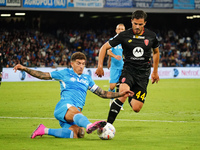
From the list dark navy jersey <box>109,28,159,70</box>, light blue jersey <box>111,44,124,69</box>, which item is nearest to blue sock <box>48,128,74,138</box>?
dark navy jersey <box>109,28,159,70</box>

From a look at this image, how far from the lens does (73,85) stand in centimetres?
696

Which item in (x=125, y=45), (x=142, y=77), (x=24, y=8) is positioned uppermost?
(x=24, y=8)

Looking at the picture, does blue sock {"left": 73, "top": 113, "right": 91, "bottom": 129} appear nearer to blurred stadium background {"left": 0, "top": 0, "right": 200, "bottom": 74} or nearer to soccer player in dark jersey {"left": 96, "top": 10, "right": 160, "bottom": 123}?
soccer player in dark jersey {"left": 96, "top": 10, "right": 160, "bottom": 123}

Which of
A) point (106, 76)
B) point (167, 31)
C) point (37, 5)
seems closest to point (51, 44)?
point (37, 5)

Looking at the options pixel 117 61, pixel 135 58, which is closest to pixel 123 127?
pixel 135 58

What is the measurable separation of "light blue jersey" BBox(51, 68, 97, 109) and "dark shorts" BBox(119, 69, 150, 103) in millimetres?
944

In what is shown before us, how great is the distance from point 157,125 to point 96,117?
6.20 feet

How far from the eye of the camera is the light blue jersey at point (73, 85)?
22.7ft

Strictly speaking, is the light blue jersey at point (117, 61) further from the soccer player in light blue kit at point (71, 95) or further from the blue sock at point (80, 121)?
the blue sock at point (80, 121)

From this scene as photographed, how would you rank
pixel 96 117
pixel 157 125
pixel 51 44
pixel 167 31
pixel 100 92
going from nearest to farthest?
pixel 100 92
pixel 157 125
pixel 96 117
pixel 51 44
pixel 167 31

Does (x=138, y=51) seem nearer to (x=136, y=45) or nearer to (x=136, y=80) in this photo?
(x=136, y=45)

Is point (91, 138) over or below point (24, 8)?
below

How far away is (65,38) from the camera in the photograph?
120 feet

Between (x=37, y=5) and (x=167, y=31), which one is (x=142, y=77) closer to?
(x=37, y=5)
